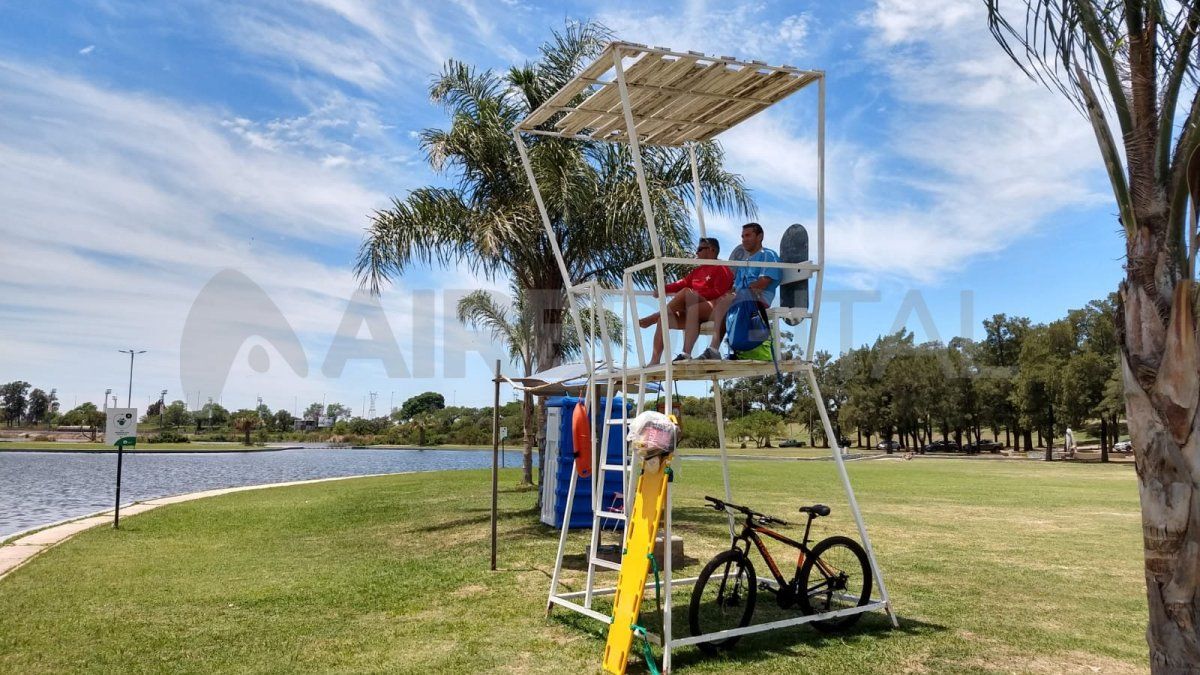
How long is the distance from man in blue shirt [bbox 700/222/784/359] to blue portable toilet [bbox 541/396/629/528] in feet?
19.5

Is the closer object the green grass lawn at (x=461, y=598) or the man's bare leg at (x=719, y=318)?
the green grass lawn at (x=461, y=598)

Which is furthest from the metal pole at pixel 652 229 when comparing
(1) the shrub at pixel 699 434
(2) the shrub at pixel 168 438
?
(2) the shrub at pixel 168 438

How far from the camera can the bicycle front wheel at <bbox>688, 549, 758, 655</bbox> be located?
634 centimetres

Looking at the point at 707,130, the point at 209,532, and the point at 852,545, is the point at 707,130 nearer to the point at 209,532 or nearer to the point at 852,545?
the point at 852,545

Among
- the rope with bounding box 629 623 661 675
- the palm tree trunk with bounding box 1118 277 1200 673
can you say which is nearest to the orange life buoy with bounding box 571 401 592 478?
the rope with bounding box 629 623 661 675

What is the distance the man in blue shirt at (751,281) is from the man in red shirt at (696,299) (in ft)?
0.31

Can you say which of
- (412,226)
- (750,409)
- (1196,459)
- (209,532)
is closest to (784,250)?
(1196,459)

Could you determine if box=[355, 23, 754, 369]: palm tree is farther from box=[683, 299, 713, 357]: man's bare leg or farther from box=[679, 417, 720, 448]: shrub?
box=[679, 417, 720, 448]: shrub

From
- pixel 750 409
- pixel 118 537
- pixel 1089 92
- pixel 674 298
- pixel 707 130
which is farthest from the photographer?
pixel 750 409

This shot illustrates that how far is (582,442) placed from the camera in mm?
8594

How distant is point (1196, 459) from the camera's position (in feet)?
12.1

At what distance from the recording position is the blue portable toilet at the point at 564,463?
1307 centimetres

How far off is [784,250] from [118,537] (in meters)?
12.3

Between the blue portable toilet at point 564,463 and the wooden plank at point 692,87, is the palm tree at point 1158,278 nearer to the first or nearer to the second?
the wooden plank at point 692,87
